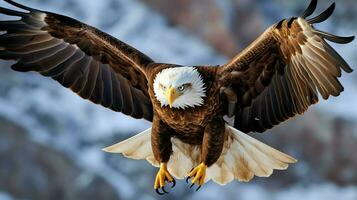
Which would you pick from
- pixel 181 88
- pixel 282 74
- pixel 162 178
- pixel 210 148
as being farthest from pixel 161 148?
pixel 282 74

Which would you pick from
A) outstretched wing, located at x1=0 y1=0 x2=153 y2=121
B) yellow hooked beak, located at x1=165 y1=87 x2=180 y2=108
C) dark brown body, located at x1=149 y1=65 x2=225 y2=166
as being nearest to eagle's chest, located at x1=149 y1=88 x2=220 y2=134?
dark brown body, located at x1=149 y1=65 x2=225 y2=166

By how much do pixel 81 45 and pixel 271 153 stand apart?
4.34 feet

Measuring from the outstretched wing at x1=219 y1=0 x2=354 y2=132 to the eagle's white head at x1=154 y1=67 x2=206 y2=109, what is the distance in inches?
6.5

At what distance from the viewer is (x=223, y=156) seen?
6531 mm

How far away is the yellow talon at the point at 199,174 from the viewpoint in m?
6.16

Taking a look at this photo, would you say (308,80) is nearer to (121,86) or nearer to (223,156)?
(223,156)

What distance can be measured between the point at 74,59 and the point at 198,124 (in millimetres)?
1019

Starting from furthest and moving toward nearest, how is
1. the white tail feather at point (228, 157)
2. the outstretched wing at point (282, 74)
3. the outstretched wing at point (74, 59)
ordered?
1. the outstretched wing at point (74, 59)
2. the white tail feather at point (228, 157)
3. the outstretched wing at point (282, 74)

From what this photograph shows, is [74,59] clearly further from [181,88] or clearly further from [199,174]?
[199,174]

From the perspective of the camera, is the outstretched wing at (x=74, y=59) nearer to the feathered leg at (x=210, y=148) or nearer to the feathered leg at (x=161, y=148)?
the feathered leg at (x=161, y=148)

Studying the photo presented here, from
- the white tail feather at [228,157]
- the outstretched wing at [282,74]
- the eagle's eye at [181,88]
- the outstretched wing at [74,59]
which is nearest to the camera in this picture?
the outstretched wing at [282,74]

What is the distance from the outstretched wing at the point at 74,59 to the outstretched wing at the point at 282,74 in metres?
0.66

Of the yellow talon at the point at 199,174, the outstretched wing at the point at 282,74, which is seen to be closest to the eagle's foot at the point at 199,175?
the yellow talon at the point at 199,174

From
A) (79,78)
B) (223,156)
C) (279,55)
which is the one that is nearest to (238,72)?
(279,55)
